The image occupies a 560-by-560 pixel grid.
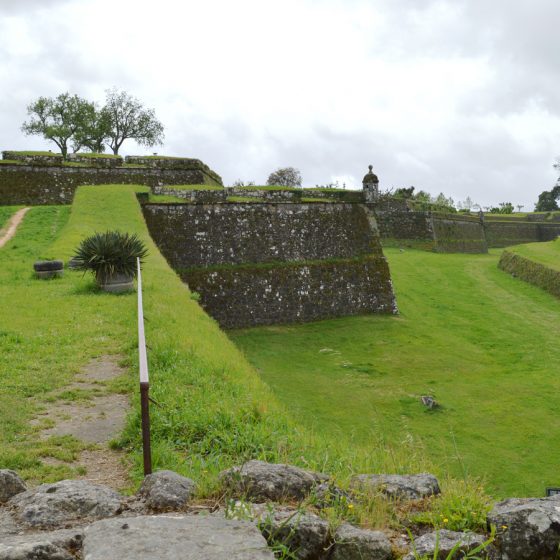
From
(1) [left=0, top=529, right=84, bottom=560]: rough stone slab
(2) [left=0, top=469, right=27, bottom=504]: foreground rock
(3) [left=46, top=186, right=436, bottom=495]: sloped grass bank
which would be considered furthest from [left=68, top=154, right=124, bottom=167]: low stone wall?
(1) [left=0, top=529, right=84, bottom=560]: rough stone slab

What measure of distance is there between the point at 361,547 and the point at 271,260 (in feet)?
70.8

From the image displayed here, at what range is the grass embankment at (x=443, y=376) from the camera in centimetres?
1245

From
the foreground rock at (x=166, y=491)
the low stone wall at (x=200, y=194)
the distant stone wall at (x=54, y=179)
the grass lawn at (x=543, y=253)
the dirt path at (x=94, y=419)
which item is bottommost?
the dirt path at (x=94, y=419)

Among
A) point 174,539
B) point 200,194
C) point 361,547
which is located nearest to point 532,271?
point 200,194

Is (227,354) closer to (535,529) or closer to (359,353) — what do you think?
(535,529)

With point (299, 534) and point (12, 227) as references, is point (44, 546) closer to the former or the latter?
point (299, 534)

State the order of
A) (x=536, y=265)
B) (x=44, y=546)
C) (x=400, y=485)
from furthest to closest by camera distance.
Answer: (x=536, y=265) → (x=400, y=485) → (x=44, y=546)

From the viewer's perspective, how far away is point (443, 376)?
1750 cm

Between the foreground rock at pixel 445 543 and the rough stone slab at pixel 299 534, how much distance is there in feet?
1.50

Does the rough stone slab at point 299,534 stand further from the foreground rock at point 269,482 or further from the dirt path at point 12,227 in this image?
the dirt path at point 12,227

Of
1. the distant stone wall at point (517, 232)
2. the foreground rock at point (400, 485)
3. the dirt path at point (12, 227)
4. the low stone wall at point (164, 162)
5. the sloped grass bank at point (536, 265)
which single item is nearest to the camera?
the foreground rock at point (400, 485)

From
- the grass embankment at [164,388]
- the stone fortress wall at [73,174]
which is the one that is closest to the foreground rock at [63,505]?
the grass embankment at [164,388]

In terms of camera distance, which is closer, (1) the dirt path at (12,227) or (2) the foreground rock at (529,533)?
(2) the foreground rock at (529,533)

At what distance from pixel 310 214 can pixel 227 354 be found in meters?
16.9
